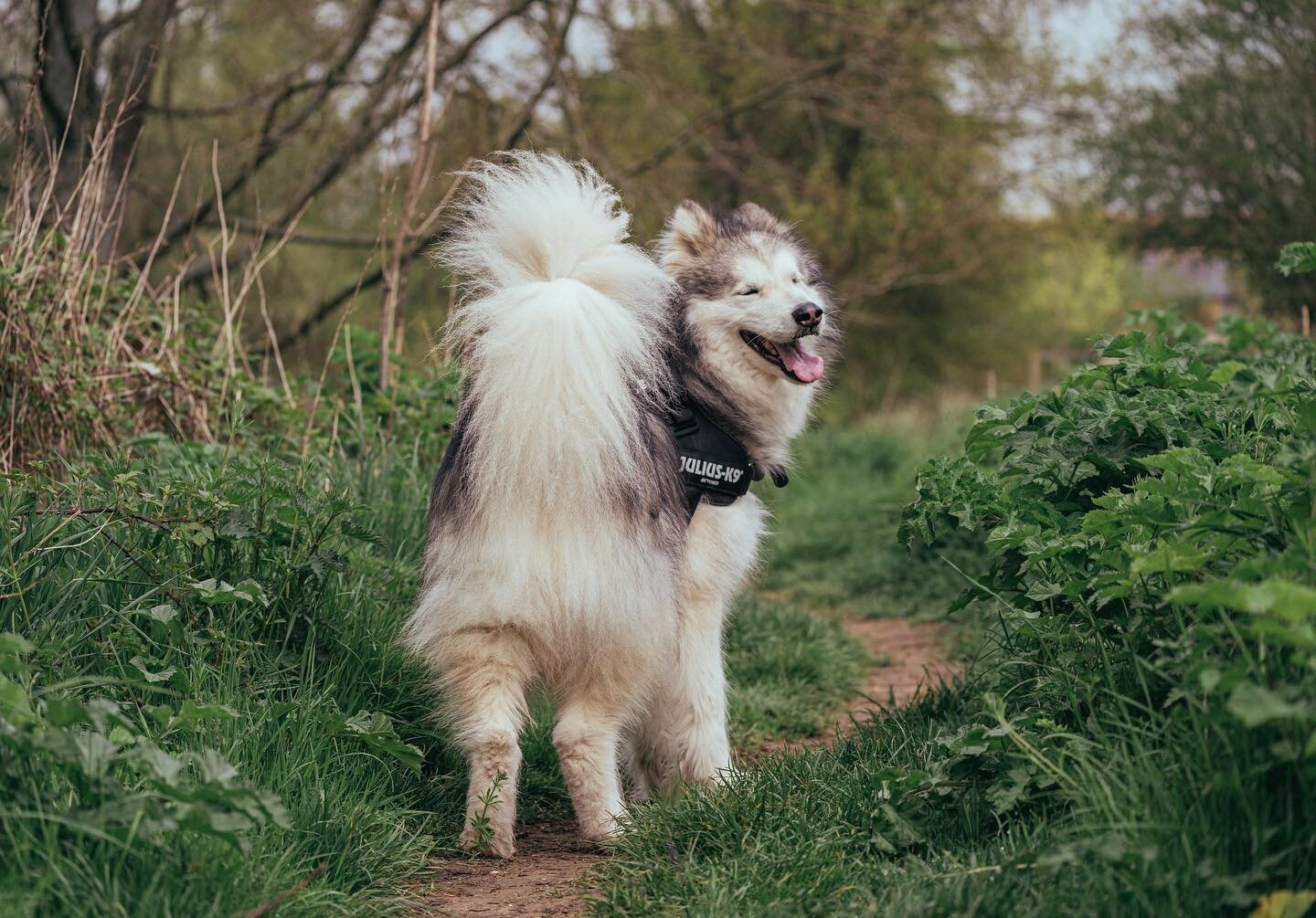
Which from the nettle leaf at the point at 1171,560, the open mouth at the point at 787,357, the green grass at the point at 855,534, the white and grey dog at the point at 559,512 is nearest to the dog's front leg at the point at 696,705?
the white and grey dog at the point at 559,512

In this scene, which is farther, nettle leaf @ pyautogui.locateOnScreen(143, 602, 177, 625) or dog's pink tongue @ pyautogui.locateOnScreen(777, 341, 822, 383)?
dog's pink tongue @ pyautogui.locateOnScreen(777, 341, 822, 383)

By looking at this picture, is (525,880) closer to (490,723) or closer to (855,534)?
(490,723)

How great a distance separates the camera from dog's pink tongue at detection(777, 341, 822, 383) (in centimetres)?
388

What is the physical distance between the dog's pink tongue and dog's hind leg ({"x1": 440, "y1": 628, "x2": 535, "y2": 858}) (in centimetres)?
140

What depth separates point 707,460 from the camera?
142 inches

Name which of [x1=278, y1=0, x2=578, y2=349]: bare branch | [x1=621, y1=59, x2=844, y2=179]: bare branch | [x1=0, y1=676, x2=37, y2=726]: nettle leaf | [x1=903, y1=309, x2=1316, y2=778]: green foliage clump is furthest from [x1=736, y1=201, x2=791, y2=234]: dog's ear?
[x1=621, y1=59, x2=844, y2=179]: bare branch

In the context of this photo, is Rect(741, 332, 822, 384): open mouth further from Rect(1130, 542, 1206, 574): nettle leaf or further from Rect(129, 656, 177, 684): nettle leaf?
Rect(129, 656, 177, 684): nettle leaf

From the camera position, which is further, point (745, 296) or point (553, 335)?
point (745, 296)

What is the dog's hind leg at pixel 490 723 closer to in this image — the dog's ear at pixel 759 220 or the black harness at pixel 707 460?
the black harness at pixel 707 460

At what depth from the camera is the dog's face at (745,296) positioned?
12.6 feet

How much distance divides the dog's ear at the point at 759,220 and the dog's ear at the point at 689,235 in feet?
0.48

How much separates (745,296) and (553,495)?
1.29 metres

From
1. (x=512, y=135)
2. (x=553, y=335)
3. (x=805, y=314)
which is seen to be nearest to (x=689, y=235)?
(x=805, y=314)

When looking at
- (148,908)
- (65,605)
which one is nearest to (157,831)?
(148,908)
